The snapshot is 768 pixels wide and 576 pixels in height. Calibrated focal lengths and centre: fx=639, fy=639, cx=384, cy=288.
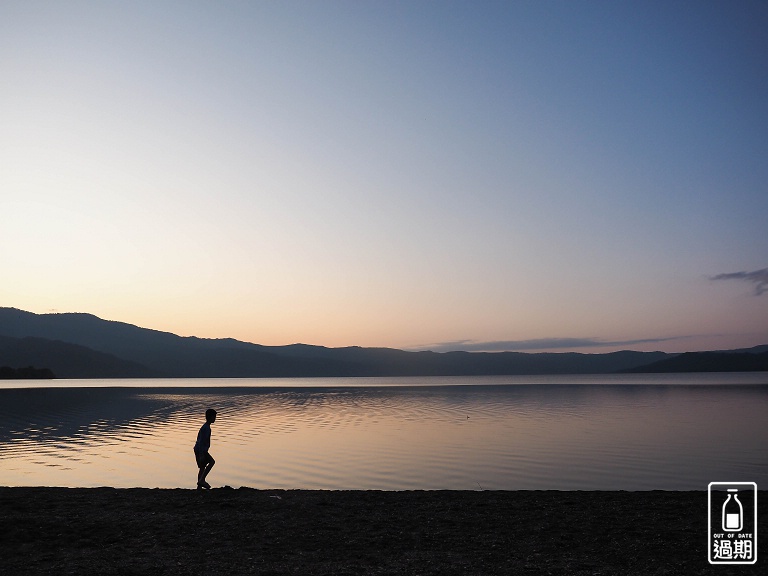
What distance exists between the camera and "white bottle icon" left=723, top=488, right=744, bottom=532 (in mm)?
13338

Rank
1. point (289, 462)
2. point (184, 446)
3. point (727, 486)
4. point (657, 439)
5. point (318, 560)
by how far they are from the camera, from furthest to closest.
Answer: point (657, 439) → point (184, 446) → point (289, 462) → point (727, 486) → point (318, 560)

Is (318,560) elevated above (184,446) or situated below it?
above

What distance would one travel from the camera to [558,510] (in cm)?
1563

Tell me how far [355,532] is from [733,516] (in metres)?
8.48

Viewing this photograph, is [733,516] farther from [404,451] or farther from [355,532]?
[404,451]

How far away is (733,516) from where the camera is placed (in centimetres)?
1434

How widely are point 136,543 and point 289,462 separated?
18.0 m

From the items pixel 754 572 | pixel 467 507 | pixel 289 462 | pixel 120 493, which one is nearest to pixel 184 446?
pixel 289 462

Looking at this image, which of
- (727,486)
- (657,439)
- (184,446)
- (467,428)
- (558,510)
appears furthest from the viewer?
(467,428)

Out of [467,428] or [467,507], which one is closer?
[467,507]

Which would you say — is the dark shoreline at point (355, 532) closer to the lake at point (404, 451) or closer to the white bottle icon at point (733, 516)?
the white bottle icon at point (733, 516)

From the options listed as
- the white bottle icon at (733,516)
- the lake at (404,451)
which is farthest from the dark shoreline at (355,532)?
the lake at (404,451)

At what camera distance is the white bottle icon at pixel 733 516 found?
13.3 metres

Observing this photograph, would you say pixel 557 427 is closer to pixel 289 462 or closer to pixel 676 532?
pixel 289 462
